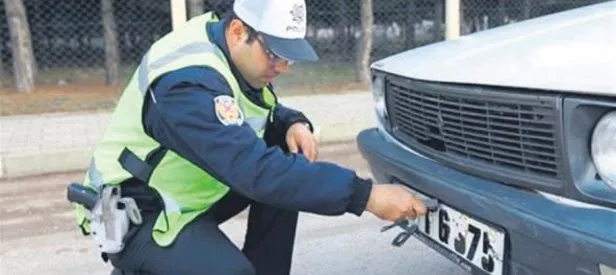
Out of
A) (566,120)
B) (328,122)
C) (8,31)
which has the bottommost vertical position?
(328,122)

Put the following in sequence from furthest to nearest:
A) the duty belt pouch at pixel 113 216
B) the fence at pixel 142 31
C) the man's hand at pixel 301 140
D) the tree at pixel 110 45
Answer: the tree at pixel 110 45 < the fence at pixel 142 31 < the man's hand at pixel 301 140 < the duty belt pouch at pixel 113 216

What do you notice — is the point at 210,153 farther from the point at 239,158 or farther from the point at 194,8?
the point at 194,8

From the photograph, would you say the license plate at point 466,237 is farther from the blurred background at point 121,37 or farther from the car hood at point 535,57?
the blurred background at point 121,37

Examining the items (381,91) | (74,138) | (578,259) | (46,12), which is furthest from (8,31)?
(578,259)

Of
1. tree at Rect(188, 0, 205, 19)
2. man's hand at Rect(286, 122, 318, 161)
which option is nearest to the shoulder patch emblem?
man's hand at Rect(286, 122, 318, 161)

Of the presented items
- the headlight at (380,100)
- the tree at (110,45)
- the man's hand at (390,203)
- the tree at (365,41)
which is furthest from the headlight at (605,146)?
the tree at (110,45)

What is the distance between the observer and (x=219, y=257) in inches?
92.9

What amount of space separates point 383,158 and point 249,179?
975 millimetres

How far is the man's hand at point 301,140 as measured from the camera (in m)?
2.77

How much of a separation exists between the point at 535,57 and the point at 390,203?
2.14 ft

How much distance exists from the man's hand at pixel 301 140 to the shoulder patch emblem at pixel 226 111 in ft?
2.04

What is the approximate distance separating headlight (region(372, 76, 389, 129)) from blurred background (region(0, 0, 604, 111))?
241 inches

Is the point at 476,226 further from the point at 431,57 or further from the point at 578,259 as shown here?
Answer: the point at 431,57

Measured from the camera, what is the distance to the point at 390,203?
7.27 ft
